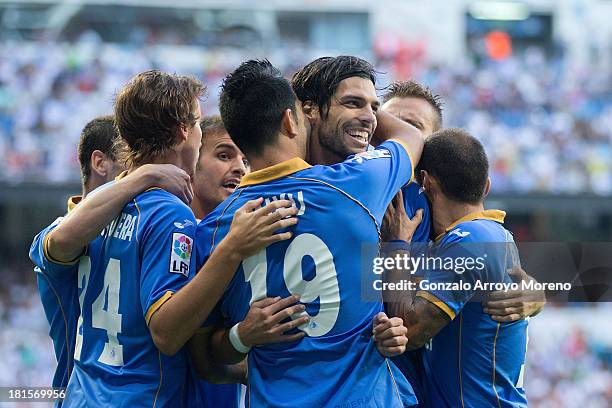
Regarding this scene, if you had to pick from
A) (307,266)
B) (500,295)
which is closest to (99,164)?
(307,266)

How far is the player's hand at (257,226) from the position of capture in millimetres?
3430

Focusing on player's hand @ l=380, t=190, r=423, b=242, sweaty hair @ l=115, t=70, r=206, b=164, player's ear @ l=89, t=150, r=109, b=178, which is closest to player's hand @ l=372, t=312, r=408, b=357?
player's hand @ l=380, t=190, r=423, b=242

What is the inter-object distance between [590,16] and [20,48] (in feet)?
49.1

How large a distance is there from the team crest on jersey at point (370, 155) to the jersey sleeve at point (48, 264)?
129 centimetres

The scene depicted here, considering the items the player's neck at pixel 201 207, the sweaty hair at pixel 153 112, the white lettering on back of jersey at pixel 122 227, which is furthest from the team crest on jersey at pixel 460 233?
the player's neck at pixel 201 207

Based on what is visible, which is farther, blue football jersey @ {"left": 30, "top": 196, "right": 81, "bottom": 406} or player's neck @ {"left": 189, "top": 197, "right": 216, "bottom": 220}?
player's neck @ {"left": 189, "top": 197, "right": 216, "bottom": 220}

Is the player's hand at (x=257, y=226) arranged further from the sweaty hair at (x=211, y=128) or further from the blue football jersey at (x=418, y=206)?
the sweaty hair at (x=211, y=128)

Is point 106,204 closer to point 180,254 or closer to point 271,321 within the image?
point 180,254

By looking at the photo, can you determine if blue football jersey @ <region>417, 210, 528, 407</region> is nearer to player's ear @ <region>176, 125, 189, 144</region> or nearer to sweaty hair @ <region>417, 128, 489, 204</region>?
sweaty hair @ <region>417, 128, 489, 204</region>

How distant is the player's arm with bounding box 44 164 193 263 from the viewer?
12.1ft

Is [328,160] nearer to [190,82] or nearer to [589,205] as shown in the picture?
[190,82]

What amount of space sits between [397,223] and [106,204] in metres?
1.24

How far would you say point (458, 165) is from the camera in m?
4.02

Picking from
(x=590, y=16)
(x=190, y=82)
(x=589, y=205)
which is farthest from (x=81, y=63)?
(x=190, y=82)
